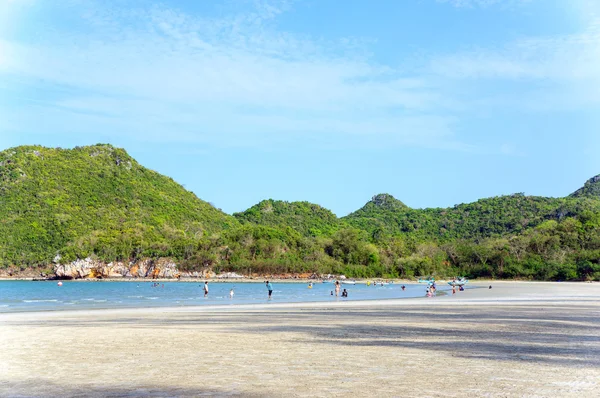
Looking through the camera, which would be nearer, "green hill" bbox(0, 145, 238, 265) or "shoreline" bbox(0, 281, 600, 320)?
"shoreline" bbox(0, 281, 600, 320)

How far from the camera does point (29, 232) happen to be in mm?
142125

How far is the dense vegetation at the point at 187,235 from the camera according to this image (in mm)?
130500

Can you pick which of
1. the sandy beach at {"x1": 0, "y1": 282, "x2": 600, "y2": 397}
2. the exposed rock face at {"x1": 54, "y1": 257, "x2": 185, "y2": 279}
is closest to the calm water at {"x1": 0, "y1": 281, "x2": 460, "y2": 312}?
the sandy beach at {"x1": 0, "y1": 282, "x2": 600, "y2": 397}

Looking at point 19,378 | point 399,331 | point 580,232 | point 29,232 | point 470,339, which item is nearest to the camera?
point 19,378

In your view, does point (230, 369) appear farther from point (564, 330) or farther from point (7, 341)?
point (564, 330)

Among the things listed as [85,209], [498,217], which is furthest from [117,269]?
[498,217]

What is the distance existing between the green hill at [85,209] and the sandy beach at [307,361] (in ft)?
424

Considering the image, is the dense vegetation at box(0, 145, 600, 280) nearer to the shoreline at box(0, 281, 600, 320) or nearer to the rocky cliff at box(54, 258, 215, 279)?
the rocky cliff at box(54, 258, 215, 279)

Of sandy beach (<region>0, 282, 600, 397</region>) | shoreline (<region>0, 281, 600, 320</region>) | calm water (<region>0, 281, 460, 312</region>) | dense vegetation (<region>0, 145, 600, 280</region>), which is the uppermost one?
dense vegetation (<region>0, 145, 600, 280</region>)

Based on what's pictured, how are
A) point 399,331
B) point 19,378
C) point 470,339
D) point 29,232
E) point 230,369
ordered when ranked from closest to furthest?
point 19,378, point 230,369, point 470,339, point 399,331, point 29,232

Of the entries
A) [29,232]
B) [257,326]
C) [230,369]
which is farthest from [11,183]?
[230,369]

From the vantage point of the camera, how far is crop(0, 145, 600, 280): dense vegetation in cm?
13050

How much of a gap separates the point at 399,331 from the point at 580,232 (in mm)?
117945

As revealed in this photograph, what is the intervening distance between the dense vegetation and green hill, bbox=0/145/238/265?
262mm
